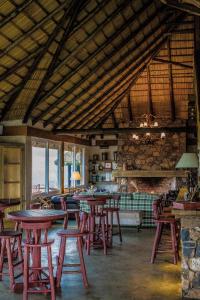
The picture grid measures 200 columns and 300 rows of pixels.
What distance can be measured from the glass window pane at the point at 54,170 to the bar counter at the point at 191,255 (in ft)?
29.0

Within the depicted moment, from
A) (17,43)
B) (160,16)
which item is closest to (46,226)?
(17,43)

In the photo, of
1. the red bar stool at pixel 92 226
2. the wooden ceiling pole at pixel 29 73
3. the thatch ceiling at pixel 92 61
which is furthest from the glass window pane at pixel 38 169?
the red bar stool at pixel 92 226

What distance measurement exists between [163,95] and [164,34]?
13.1 feet

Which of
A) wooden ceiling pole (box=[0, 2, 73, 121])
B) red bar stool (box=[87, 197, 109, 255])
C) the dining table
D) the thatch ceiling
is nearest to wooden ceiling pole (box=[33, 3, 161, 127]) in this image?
the thatch ceiling

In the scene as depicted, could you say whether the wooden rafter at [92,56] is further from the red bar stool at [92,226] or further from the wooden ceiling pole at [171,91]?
the red bar stool at [92,226]

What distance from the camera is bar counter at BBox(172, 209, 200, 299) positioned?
496cm

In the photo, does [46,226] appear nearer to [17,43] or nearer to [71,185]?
[17,43]

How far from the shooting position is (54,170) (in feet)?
45.9

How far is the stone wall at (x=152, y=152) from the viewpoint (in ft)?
53.4

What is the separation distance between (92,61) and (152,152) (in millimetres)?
6872

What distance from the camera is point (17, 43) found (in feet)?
25.7

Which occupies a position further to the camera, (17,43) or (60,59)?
(60,59)

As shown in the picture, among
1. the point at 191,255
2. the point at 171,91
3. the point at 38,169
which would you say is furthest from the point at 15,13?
the point at 171,91

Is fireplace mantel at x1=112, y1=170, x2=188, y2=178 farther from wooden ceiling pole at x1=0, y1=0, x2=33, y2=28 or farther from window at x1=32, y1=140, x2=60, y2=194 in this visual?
wooden ceiling pole at x1=0, y1=0, x2=33, y2=28
